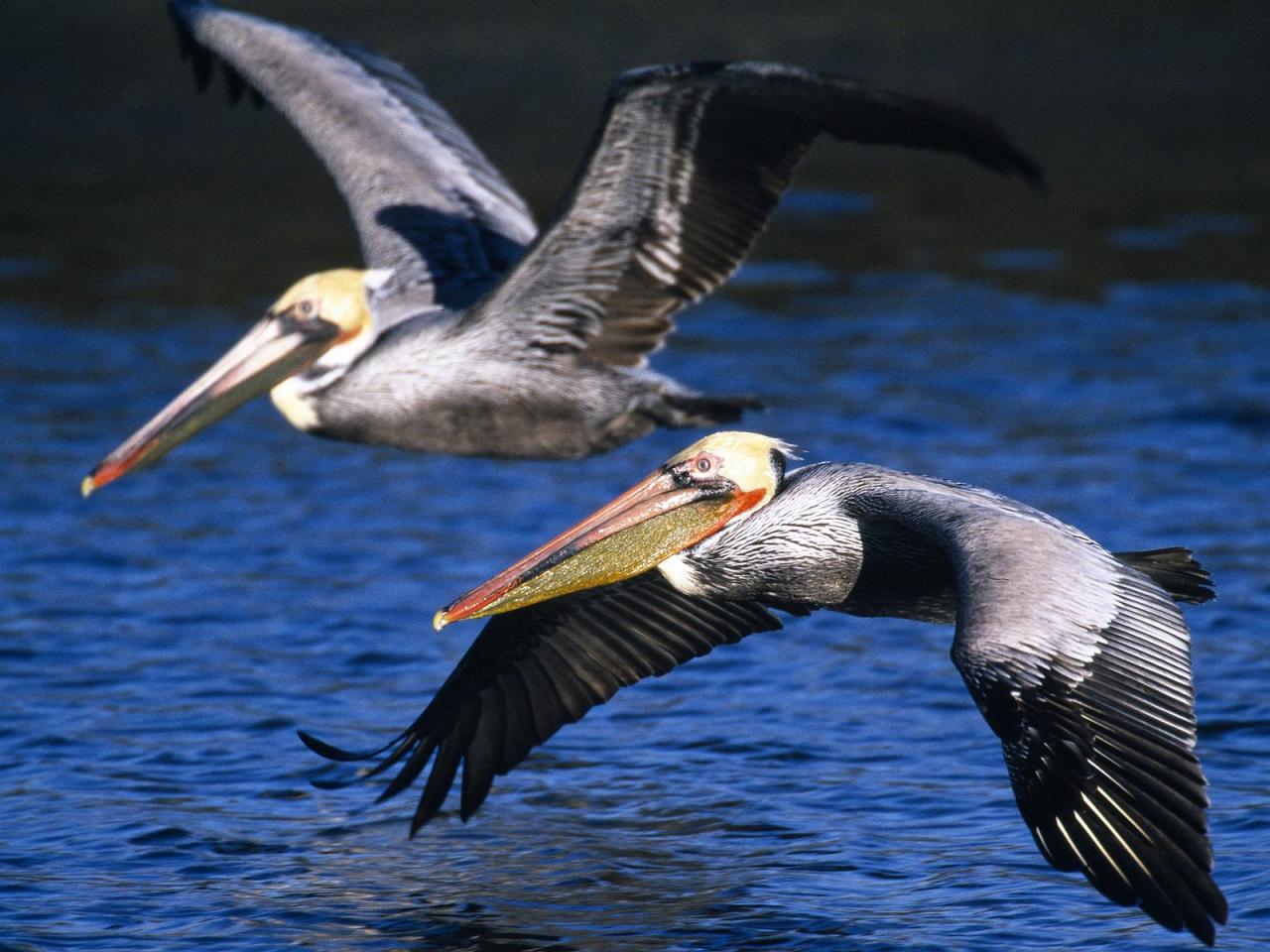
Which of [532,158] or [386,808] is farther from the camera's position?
[532,158]

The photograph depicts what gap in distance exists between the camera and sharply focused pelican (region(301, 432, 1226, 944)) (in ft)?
14.5

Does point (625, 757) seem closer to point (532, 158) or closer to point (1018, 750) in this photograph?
point (1018, 750)

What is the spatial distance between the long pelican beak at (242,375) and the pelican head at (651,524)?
8.10 feet

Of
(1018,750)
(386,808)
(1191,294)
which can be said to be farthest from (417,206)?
(1191,294)

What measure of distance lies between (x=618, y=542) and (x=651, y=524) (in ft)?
0.38

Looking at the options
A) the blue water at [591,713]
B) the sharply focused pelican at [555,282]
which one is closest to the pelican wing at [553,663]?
the blue water at [591,713]

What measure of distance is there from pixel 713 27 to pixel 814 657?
361 inches

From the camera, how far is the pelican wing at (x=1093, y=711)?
14.2 feet

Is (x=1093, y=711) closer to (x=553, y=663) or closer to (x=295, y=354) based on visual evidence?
(x=553, y=663)

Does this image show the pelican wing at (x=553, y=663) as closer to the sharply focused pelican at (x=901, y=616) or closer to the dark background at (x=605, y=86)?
the sharply focused pelican at (x=901, y=616)

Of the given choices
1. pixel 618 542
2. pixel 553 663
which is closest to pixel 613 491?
pixel 553 663

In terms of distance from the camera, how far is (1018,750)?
450 cm

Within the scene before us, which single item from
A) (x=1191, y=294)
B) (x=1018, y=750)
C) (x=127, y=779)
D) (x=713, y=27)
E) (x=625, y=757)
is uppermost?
(x=713, y=27)

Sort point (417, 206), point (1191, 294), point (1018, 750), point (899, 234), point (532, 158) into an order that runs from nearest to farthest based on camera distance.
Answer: point (1018, 750), point (417, 206), point (1191, 294), point (899, 234), point (532, 158)
